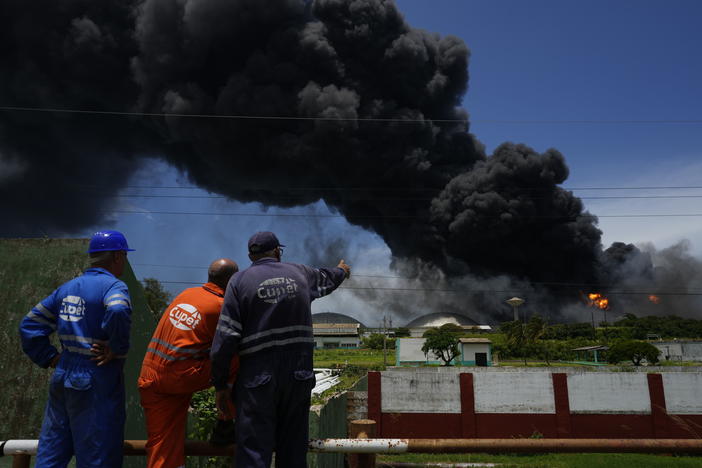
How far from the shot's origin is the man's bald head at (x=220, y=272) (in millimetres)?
2875

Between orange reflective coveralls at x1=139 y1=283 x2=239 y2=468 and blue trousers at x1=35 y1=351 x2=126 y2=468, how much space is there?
153 millimetres

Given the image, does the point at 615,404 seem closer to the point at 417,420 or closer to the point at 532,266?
the point at 417,420

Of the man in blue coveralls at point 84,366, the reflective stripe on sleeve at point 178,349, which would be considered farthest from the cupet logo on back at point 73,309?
the reflective stripe on sleeve at point 178,349

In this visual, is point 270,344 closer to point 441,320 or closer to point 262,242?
point 262,242

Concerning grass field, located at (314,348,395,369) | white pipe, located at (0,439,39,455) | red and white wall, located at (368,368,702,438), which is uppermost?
grass field, located at (314,348,395,369)

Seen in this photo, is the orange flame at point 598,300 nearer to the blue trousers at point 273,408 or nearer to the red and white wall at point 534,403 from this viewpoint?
the red and white wall at point 534,403

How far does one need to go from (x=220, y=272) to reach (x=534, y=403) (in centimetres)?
2278

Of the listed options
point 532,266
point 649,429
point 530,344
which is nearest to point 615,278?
point 532,266

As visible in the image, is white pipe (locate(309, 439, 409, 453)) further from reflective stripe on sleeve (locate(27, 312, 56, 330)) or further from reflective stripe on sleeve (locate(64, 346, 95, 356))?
reflective stripe on sleeve (locate(27, 312, 56, 330))

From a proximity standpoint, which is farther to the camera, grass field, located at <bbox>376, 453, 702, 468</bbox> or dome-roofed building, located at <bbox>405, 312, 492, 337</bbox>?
dome-roofed building, located at <bbox>405, 312, 492, 337</bbox>

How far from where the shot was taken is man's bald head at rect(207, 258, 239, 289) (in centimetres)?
288

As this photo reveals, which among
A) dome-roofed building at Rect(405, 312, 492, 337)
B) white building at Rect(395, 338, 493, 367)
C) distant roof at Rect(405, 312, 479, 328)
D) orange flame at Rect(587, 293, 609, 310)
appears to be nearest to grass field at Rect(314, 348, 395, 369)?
white building at Rect(395, 338, 493, 367)

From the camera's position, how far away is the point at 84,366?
2.52 m

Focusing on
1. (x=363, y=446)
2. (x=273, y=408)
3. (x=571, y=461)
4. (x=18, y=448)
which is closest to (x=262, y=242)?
(x=273, y=408)
